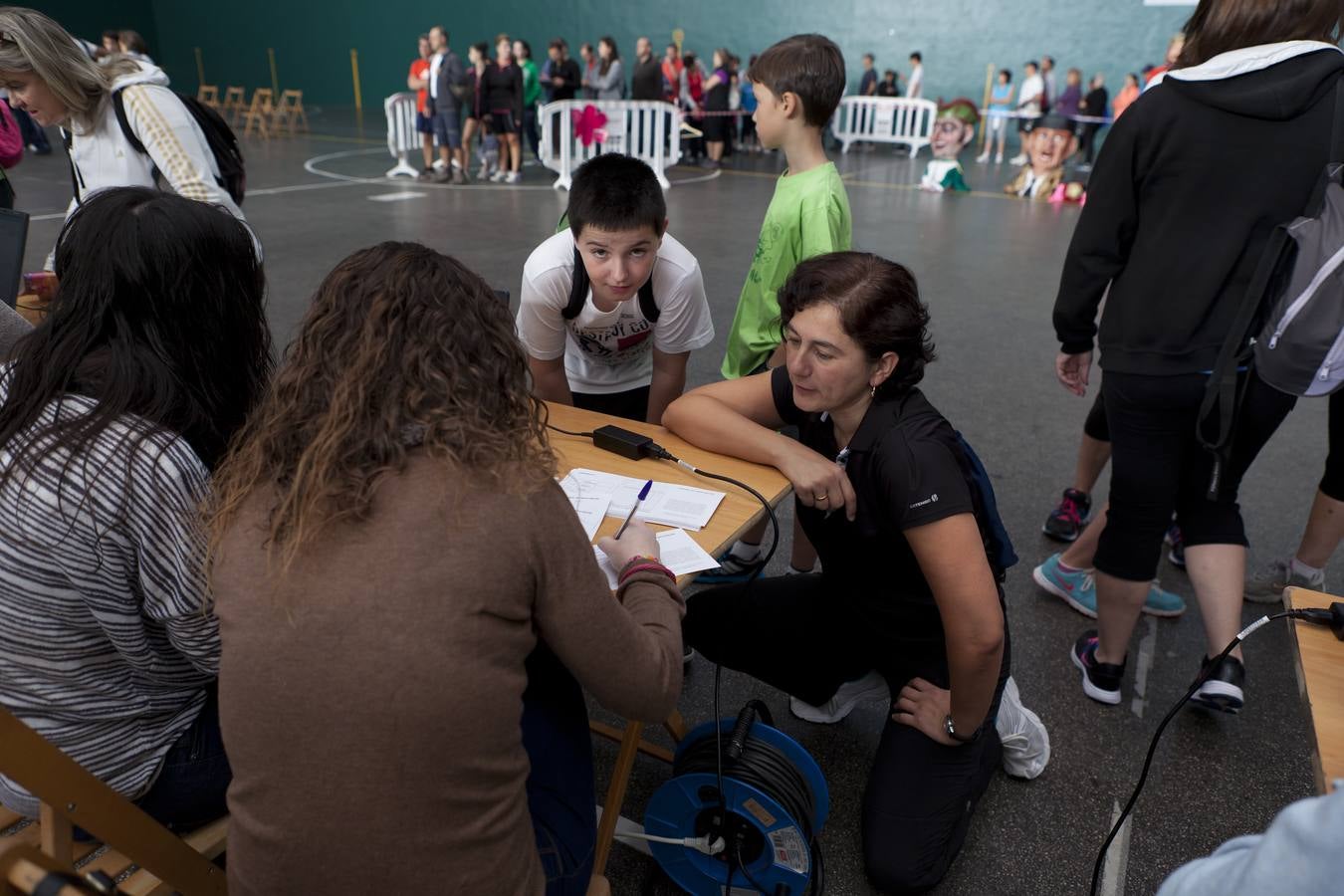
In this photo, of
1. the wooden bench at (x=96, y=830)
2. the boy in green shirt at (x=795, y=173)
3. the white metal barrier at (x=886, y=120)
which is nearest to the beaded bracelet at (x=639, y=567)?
the wooden bench at (x=96, y=830)

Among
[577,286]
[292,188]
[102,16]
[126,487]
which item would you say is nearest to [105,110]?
[577,286]

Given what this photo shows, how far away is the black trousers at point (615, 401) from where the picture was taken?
2.90m

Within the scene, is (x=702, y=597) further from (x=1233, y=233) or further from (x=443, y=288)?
(x=1233, y=233)

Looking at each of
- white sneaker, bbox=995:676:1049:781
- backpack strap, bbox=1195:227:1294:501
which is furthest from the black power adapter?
backpack strap, bbox=1195:227:1294:501

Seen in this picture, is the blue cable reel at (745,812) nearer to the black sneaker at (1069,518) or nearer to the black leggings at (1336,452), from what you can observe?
the black sneaker at (1069,518)

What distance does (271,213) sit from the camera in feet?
27.6

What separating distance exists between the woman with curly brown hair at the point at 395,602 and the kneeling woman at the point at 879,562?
2.34 ft

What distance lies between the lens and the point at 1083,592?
9.41 ft

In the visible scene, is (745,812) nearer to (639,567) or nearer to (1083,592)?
(639,567)

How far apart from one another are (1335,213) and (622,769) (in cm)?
191

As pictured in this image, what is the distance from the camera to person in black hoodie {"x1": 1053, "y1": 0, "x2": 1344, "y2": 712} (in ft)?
6.21

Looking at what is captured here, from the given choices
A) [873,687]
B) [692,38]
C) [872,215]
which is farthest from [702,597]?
[692,38]

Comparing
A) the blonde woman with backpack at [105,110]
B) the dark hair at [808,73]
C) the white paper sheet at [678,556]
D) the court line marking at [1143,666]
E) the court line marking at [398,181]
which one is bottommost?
the court line marking at [1143,666]

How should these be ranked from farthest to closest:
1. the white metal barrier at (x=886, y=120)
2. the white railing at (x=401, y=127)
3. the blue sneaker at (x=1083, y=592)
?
the white metal barrier at (x=886, y=120), the white railing at (x=401, y=127), the blue sneaker at (x=1083, y=592)
